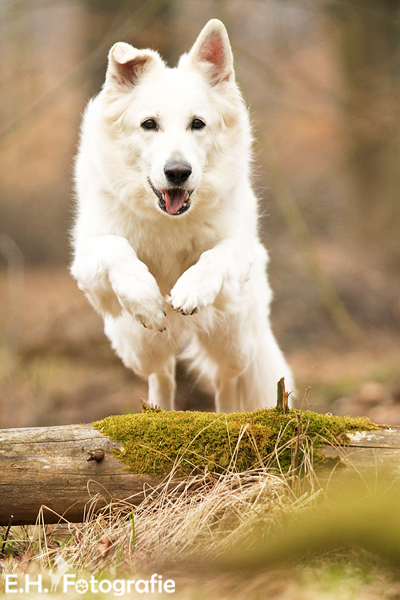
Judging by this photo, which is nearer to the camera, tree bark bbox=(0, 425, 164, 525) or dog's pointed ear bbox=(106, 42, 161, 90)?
tree bark bbox=(0, 425, 164, 525)

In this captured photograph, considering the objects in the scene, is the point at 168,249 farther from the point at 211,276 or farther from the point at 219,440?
the point at 219,440

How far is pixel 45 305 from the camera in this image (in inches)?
376

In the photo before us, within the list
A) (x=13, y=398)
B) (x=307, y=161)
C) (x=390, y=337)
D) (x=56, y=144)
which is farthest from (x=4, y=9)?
(x=390, y=337)

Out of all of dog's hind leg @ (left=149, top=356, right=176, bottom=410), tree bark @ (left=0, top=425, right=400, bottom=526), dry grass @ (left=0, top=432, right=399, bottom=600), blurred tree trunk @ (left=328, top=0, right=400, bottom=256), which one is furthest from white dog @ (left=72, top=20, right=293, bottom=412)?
blurred tree trunk @ (left=328, top=0, right=400, bottom=256)

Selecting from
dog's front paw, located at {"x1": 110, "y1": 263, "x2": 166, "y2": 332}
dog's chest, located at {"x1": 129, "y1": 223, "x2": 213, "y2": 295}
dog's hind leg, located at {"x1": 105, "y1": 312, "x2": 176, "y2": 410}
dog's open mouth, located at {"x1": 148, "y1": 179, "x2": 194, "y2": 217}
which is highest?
dog's open mouth, located at {"x1": 148, "y1": 179, "x2": 194, "y2": 217}

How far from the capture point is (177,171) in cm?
370

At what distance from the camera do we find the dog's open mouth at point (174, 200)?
388 centimetres

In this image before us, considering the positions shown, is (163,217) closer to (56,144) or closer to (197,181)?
(197,181)

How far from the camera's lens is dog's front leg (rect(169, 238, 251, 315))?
3.57 m

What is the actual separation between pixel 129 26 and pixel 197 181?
373 cm

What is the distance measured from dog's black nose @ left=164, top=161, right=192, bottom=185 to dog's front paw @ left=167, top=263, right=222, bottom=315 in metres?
0.57

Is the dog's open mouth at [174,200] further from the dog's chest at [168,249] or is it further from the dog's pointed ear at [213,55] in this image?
the dog's pointed ear at [213,55]

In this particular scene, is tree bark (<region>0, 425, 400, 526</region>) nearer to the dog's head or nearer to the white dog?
the white dog

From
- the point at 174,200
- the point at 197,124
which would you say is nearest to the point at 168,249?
the point at 174,200
